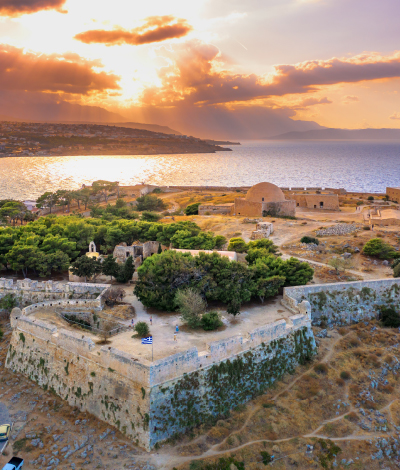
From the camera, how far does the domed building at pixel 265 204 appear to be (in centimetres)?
5638

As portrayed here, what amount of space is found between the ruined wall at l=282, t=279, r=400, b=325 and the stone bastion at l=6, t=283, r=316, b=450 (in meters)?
3.04

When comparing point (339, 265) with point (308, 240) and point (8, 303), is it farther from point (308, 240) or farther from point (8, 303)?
point (8, 303)

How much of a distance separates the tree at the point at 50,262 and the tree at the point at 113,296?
694cm

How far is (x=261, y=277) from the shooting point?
26688mm

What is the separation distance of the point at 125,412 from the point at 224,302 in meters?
9.15

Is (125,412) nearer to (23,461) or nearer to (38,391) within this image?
(23,461)

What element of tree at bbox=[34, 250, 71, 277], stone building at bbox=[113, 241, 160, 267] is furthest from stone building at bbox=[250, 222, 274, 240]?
tree at bbox=[34, 250, 71, 277]

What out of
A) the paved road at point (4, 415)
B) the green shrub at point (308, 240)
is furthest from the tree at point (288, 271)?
the paved road at point (4, 415)

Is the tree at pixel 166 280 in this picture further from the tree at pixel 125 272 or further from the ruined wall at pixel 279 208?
the ruined wall at pixel 279 208

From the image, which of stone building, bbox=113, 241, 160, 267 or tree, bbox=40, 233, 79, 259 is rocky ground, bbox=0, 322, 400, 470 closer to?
tree, bbox=40, 233, 79, 259

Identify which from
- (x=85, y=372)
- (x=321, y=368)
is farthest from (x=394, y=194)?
(x=85, y=372)

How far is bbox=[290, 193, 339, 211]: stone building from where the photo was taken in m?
66.2

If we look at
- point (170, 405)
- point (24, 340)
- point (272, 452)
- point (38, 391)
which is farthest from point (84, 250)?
point (272, 452)

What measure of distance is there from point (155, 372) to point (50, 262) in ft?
55.1
